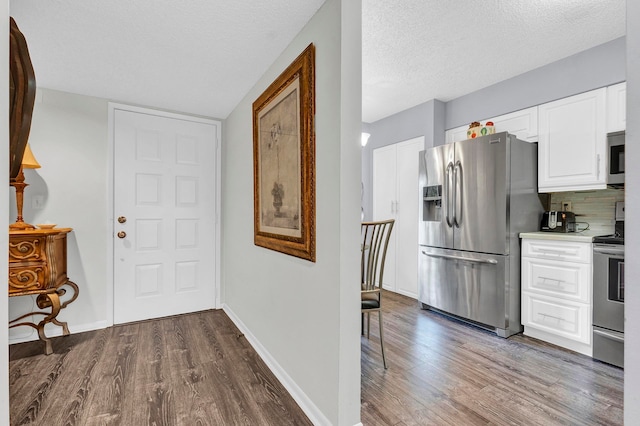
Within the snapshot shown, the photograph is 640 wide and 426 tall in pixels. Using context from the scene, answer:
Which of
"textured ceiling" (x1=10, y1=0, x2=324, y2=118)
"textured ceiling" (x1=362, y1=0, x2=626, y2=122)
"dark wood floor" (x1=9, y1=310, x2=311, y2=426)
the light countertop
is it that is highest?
"textured ceiling" (x1=362, y1=0, x2=626, y2=122)

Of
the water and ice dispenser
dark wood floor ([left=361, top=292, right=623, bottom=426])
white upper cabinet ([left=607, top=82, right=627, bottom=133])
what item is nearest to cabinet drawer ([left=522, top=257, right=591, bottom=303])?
dark wood floor ([left=361, top=292, right=623, bottom=426])

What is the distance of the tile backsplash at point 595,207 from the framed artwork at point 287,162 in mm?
2778

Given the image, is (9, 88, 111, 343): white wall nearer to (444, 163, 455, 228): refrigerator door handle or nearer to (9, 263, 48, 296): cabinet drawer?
(9, 263, 48, 296): cabinet drawer

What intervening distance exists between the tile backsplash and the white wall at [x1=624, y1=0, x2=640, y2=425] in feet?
8.73

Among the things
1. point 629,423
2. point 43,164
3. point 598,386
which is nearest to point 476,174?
point 598,386

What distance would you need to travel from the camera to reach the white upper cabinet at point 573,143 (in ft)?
8.23

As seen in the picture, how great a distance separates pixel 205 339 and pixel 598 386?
2886mm

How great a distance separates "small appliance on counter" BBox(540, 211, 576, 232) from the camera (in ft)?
9.36

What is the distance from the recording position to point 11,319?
8.38ft

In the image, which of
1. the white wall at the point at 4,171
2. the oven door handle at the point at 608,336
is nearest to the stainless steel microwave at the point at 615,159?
the oven door handle at the point at 608,336

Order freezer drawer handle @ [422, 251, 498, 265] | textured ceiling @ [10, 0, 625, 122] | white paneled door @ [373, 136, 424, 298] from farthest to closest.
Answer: white paneled door @ [373, 136, 424, 298] → freezer drawer handle @ [422, 251, 498, 265] → textured ceiling @ [10, 0, 625, 122]

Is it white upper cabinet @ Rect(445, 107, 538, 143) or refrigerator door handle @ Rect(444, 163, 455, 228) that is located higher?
white upper cabinet @ Rect(445, 107, 538, 143)

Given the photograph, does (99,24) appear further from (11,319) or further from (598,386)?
(598,386)

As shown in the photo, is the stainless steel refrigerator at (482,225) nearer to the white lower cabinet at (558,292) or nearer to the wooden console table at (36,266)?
the white lower cabinet at (558,292)
